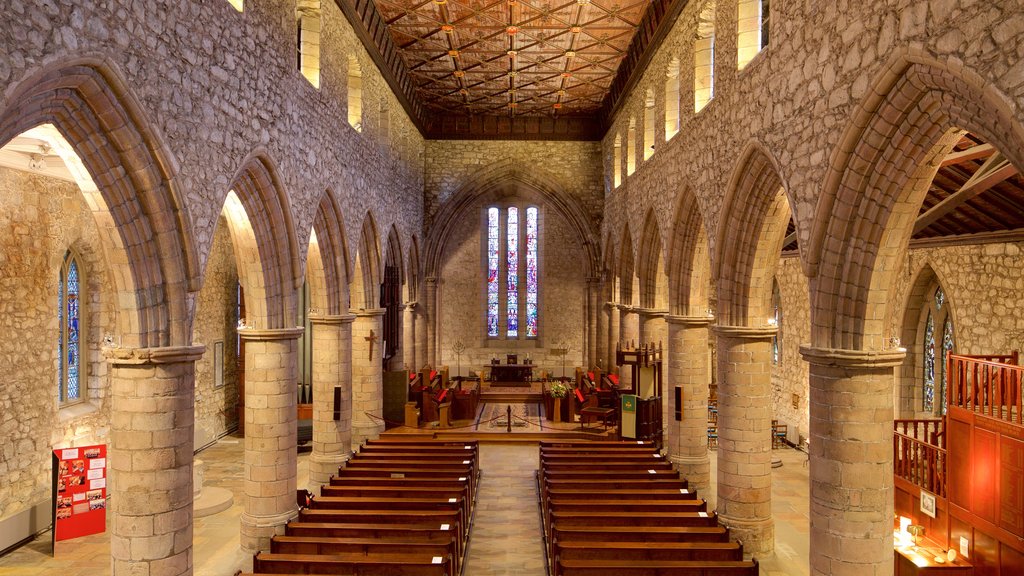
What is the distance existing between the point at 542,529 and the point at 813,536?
16.3 ft

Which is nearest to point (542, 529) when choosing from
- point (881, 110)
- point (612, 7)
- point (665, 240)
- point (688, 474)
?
point (688, 474)

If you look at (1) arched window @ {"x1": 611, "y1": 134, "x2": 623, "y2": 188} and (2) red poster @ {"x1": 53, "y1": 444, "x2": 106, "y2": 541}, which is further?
(1) arched window @ {"x1": 611, "y1": 134, "x2": 623, "y2": 188}

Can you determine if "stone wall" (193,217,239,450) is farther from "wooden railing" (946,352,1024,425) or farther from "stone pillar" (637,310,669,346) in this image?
"wooden railing" (946,352,1024,425)

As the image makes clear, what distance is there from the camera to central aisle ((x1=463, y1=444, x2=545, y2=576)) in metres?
9.54

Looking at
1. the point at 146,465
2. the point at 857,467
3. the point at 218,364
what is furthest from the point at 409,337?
the point at 857,467

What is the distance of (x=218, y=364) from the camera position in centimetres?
1658

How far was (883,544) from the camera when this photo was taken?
6555 millimetres

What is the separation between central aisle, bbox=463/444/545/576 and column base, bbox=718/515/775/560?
288 cm

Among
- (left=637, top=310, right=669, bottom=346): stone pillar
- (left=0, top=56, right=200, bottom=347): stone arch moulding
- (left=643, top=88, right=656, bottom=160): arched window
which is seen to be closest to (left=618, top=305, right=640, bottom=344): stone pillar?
(left=637, top=310, right=669, bottom=346): stone pillar

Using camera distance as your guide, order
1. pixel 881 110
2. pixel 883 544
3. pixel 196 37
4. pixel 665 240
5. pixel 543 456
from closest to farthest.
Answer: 1. pixel 881 110
2. pixel 883 544
3. pixel 196 37
4. pixel 543 456
5. pixel 665 240

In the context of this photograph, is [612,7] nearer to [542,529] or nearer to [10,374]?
[542,529]

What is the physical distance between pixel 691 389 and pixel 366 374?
280 inches

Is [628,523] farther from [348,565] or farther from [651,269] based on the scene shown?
[651,269]

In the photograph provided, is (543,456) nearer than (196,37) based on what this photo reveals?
No
